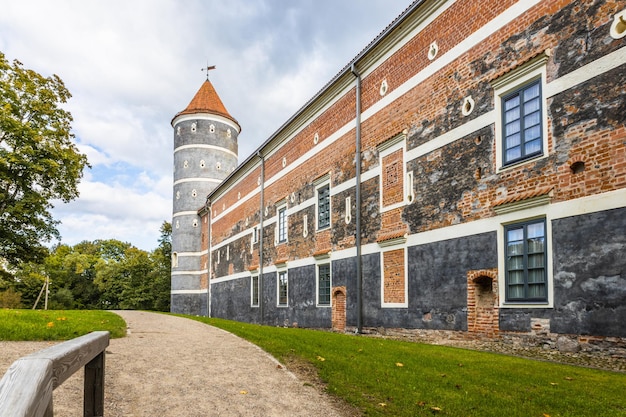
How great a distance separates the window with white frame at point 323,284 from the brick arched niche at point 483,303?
301 inches

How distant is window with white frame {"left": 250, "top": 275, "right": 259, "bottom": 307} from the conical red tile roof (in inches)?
669

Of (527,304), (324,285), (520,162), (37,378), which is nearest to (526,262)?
(527,304)

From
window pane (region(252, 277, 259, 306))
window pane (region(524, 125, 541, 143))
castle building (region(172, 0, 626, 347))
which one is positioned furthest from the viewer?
window pane (region(252, 277, 259, 306))

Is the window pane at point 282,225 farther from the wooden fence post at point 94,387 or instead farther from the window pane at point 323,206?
the wooden fence post at point 94,387

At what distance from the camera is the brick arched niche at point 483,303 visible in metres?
10.8

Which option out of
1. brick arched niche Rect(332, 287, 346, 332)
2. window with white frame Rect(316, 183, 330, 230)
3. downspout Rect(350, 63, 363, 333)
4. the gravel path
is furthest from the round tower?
the gravel path

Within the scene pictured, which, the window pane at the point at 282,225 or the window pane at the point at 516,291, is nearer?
the window pane at the point at 516,291

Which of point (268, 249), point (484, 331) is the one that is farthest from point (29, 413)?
point (268, 249)

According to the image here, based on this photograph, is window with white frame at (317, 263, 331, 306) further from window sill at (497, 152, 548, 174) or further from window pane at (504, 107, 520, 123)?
window pane at (504, 107, 520, 123)

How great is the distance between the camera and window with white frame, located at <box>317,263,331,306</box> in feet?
60.6

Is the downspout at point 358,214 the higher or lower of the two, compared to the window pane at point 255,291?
higher

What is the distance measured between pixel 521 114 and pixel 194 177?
31.0 meters

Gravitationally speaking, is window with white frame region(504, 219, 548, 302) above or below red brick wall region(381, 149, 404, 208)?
Result: below

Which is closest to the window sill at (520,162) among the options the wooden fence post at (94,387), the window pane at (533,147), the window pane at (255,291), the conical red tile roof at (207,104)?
the window pane at (533,147)
